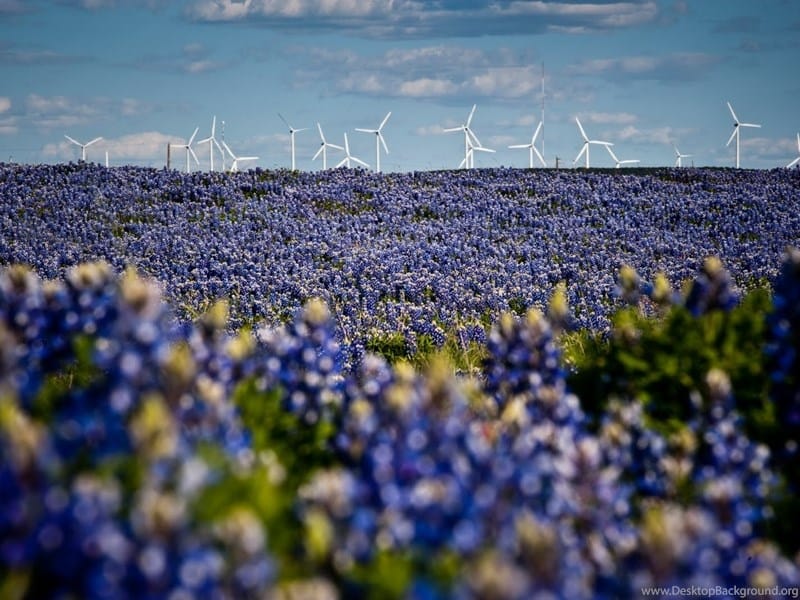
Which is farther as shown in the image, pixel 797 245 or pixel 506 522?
pixel 797 245

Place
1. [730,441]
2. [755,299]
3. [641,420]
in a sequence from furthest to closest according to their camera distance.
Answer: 1. [755,299]
2. [641,420]
3. [730,441]

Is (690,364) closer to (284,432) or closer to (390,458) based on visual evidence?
(284,432)

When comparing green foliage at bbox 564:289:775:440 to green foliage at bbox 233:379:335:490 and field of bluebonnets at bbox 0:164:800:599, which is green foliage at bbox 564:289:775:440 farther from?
green foliage at bbox 233:379:335:490

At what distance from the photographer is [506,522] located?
117 inches

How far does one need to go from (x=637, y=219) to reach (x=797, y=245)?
3.41 meters

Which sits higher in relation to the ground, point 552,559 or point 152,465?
point 152,465

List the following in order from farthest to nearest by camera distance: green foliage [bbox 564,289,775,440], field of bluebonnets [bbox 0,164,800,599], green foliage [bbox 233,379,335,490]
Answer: green foliage [bbox 564,289,775,440] < green foliage [bbox 233,379,335,490] < field of bluebonnets [bbox 0,164,800,599]

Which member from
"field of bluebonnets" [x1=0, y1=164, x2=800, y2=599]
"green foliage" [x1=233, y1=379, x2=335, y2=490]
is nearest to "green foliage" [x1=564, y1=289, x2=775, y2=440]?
"field of bluebonnets" [x1=0, y1=164, x2=800, y2=599]

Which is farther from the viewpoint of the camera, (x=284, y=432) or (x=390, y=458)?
(x=284, y=432)

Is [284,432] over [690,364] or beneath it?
beneath

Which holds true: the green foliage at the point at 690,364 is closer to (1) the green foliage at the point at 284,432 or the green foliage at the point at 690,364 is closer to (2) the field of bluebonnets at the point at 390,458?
(2) the field of bluebonnets at the point at 390,458

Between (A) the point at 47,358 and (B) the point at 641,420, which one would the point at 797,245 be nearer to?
(B) the point at 641,420

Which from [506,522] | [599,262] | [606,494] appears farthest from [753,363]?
[599,262]

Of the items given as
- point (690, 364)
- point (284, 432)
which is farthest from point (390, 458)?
point (690, 364)
